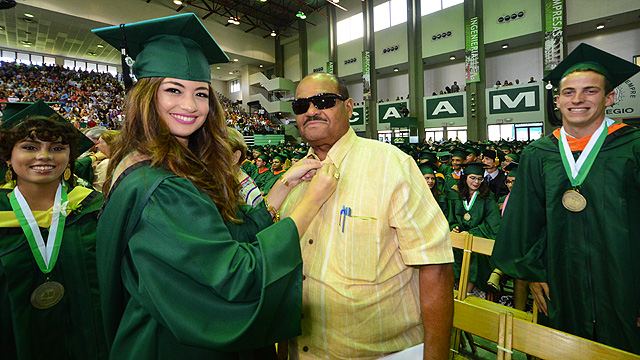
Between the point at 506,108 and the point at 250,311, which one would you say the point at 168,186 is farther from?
the point at 506,108

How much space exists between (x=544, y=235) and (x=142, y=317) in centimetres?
242

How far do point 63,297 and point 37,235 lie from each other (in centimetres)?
42

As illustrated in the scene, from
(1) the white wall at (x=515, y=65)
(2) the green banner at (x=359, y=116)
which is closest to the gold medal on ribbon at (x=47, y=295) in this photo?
(1) the white wall at (x=515, y=65)

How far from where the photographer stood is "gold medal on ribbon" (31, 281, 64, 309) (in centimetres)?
187

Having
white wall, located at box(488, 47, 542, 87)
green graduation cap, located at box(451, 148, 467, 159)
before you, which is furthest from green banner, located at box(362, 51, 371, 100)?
green graduation cap, located at box(451, 148, 467, 159)

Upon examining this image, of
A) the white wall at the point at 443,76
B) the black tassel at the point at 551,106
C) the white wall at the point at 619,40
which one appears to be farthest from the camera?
the white wall at the point at 443,76

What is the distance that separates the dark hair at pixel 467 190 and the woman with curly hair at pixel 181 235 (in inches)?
150

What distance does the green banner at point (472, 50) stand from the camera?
59.5 feet

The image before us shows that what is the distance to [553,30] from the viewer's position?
1555cm

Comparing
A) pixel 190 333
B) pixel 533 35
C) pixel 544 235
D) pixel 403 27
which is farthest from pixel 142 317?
pixel 403 27

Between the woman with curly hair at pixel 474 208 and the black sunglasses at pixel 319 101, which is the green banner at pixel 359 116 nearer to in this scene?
the woman with curly hair at pixel 474 208

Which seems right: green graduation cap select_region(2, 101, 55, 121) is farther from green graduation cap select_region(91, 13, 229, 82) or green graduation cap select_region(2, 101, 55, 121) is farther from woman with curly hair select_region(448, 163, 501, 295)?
woman with curly hair select_region(448, 163, 501, 295)

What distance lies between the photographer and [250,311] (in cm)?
87

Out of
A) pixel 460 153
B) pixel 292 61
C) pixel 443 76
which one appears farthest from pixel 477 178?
pixel 292 61
